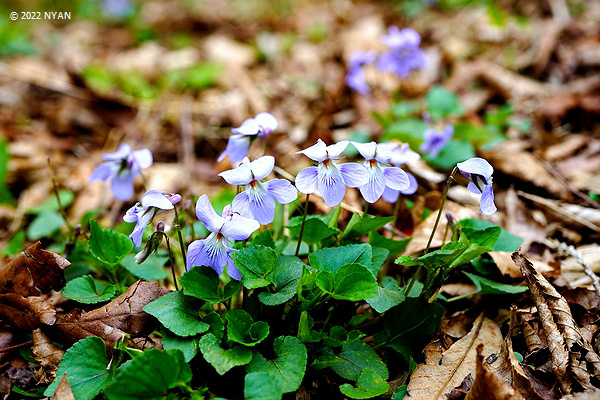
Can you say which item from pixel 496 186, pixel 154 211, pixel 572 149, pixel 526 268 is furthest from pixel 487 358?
pixel 572 149

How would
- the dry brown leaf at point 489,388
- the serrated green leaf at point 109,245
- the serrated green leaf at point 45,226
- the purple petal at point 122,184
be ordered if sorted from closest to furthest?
1. the dry brown leaf at point 489,388
2. the serrated green leaf at point 109,245
3. the purple petal at point 122,184
4. the serrated green leaf at point 45,226

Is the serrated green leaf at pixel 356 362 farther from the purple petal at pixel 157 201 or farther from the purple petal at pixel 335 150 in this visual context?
the purple petal at pixel 157 201

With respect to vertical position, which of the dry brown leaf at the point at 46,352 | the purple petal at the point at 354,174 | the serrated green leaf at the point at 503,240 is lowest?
the dry brown leaf at the point at 46,352

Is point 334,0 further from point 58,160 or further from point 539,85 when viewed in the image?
point 58,160

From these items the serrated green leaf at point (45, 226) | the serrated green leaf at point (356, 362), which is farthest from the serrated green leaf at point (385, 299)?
the serrated green leaf at point (45, 226)

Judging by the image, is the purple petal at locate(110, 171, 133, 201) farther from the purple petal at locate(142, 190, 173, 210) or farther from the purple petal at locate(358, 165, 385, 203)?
the purple petal at locate(358, 165, 385, 203)
